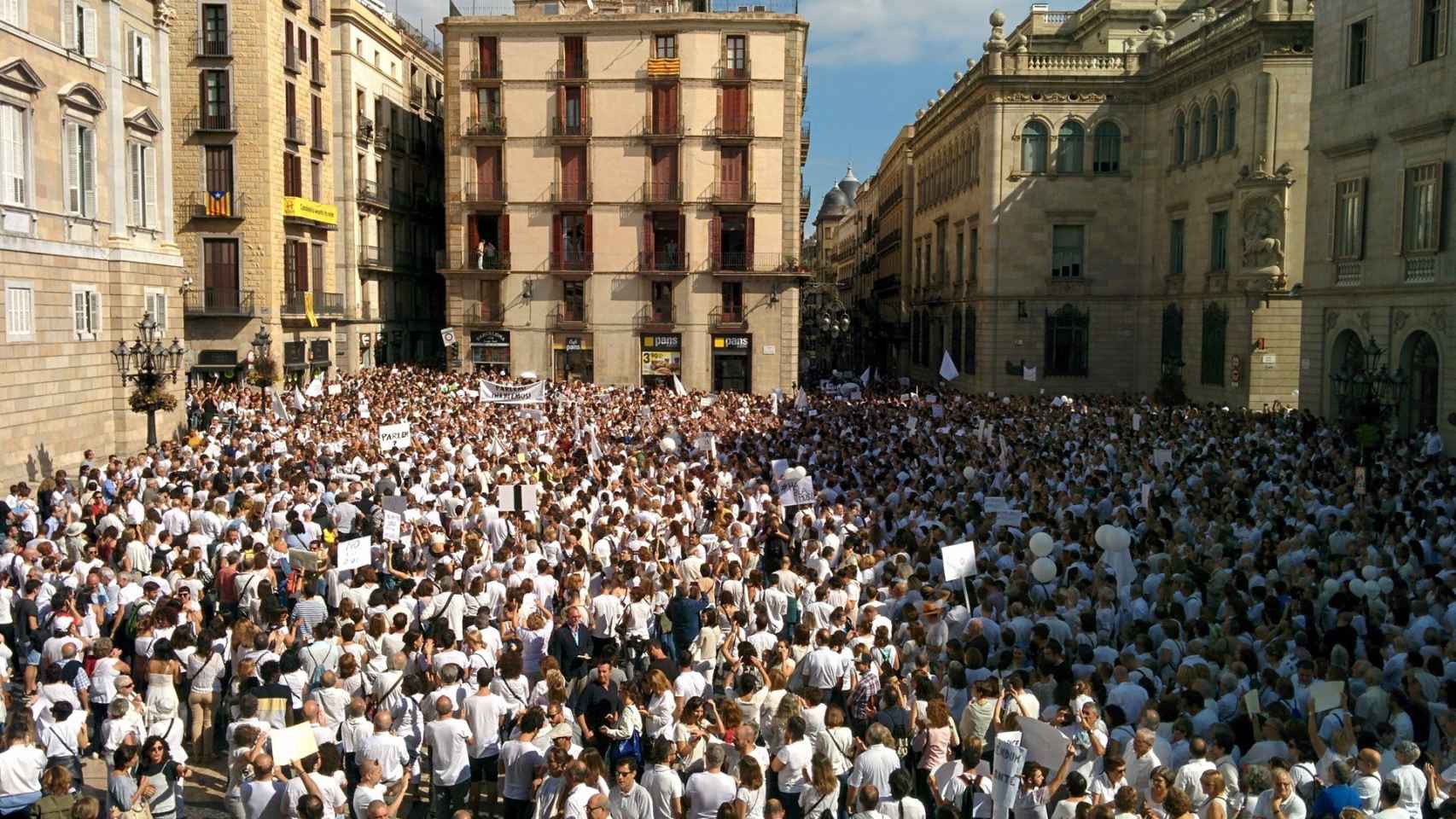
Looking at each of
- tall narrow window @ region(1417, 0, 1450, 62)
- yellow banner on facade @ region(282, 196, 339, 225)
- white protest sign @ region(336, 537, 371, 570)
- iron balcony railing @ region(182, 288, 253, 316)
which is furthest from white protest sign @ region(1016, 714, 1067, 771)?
yellow banner on facade @ region(282, 196, 339, 225)

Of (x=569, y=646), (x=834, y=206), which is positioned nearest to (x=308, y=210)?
(x=569, y=646)

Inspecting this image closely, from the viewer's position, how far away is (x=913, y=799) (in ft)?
25.8

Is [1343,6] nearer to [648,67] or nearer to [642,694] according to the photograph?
[648,67]

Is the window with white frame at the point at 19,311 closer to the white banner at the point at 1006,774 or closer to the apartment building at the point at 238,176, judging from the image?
the apartment building at the point at 238,176

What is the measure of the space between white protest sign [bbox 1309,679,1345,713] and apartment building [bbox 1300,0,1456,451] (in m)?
19.8

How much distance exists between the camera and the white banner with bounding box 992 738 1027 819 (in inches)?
323

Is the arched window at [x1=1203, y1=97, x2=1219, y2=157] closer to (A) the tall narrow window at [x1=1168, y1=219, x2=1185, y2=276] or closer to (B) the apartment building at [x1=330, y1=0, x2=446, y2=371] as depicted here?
(A) the tall narrow window at [x1=1168, y1=219, x2=1185, y2=276]

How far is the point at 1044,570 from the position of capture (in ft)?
44.1

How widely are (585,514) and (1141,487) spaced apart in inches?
321

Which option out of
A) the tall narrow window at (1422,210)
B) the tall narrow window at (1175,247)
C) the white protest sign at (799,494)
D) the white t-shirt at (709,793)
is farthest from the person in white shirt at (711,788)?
the tall narrow window at (1175,247)

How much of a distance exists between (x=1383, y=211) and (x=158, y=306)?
98.1 feet

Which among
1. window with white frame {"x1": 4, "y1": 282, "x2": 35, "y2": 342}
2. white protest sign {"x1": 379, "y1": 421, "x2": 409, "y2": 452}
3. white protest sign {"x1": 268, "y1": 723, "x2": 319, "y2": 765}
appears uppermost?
window with white frame {"x1": 4, "y1": 282, "x2": 35, "y2": 342}

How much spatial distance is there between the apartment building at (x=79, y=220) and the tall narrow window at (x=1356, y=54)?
97.2ft

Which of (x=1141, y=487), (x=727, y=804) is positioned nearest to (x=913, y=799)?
(x=727, y=804)
